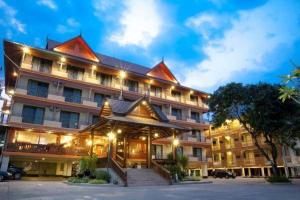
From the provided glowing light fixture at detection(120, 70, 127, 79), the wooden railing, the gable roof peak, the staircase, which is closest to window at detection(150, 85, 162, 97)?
glowing light fixture at detection(120, 70, 127, 79)

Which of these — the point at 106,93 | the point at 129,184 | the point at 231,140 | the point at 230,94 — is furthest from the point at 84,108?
the point at 231,140

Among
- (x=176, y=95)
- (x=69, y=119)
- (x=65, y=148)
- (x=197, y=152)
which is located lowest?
(x=65, y=148)

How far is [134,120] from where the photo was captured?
20.9 m

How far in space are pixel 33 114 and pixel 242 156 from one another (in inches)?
1543

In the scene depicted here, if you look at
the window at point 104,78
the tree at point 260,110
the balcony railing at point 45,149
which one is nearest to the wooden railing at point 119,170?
the balcony railing at point 45,149

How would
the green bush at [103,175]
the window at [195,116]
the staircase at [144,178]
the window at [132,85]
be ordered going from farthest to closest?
the window at [195,116], the window at [132,85], the green bush at [103,175], the staircase at [144,178]

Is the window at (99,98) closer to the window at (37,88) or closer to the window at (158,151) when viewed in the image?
the window at (37,88)

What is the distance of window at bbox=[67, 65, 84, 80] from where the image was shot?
104ft

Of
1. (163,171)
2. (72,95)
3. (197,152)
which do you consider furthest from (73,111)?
(197,152)

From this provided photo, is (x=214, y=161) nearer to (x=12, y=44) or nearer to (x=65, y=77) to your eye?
(x=65, y=77)

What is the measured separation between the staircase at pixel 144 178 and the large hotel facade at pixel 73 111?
1.28m

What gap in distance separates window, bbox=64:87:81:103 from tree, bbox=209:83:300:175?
17405 mm

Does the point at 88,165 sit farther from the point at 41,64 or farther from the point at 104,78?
the point at 104,78

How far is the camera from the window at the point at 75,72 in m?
31.6
